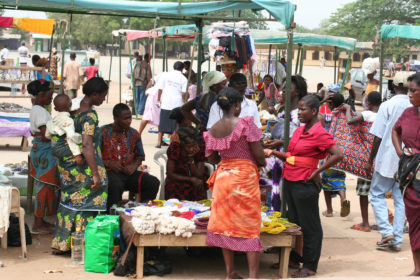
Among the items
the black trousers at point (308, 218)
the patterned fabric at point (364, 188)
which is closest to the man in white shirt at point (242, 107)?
the black trousers at point (308, 218)

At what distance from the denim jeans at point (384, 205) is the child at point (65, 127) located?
3.16 meters

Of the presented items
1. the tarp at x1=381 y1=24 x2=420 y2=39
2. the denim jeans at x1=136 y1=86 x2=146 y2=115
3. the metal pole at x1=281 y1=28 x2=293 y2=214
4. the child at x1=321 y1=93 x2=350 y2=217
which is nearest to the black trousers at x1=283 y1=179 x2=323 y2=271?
the metal pole at x1=281 y1=28 x2=293 y2=214

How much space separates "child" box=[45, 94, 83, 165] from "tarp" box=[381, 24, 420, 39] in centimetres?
674

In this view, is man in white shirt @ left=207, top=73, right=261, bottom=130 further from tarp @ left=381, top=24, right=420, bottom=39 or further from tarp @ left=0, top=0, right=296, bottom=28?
tarp @ left=381, top=24, right=420, bottom=39

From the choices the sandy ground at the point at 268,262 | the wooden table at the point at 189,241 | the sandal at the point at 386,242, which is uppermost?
the wooden table at the point at 189,241

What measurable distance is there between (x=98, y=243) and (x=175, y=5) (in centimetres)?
279

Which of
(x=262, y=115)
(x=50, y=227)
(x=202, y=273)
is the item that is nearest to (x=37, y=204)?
(x=50, y=227)

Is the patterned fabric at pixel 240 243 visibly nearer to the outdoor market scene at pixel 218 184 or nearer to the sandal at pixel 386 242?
the outdoor market scene at pixel 218 184

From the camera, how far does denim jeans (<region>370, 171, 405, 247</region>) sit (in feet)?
22.1

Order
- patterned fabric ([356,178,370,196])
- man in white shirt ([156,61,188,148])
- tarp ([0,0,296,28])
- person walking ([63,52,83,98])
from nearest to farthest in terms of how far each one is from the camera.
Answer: tarp ([0,0,296,28]) → patterned fabric ([356,178,370,196]) → man in white shirt ([156,61,188,148]) → person walking ([63,52,83,98])

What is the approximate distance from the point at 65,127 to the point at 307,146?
227 cm

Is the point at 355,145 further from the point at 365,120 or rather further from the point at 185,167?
the point at 185,167

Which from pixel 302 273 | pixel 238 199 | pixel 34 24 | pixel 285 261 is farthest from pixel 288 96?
pixel 34 24

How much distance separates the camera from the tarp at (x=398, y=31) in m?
11.1
